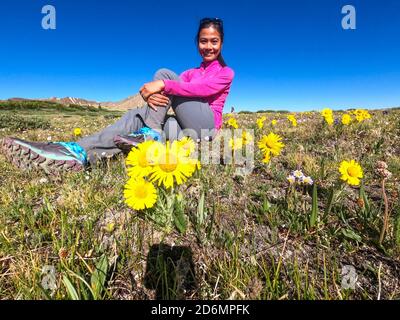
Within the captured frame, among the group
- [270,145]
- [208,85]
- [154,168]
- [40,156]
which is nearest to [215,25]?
→ [208,85]

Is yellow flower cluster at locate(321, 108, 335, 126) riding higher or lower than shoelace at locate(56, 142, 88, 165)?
higher

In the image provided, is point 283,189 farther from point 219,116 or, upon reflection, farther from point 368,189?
point 219,116

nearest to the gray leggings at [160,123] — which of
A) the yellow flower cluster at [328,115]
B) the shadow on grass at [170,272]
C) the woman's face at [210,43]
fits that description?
the woman's face at [210,43]

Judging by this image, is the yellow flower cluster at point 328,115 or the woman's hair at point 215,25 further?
the yellow flower cluster at point 328,115

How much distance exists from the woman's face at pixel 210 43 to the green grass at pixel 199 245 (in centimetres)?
302

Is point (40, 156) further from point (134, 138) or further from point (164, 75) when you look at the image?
point (164, 75)

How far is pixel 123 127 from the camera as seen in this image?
168 inches

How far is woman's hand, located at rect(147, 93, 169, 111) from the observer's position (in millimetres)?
4145

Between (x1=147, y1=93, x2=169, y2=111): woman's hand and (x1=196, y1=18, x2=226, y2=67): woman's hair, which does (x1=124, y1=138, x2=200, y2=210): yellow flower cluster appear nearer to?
(x1=147, y1=93, x2=169, y2=111): woman's hand

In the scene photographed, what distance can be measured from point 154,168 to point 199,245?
0.70 metres

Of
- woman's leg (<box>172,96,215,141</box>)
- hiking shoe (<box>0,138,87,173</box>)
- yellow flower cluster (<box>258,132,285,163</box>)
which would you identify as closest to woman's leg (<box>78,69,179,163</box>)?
woman's leg (<box>172,96,215,141</box>)

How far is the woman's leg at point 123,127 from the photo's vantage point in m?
4.10

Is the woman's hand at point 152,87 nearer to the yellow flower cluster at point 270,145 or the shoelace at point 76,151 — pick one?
the shoelace at point 76,151

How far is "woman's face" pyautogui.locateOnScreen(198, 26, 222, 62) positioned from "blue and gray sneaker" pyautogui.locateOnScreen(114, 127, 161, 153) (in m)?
2.03
